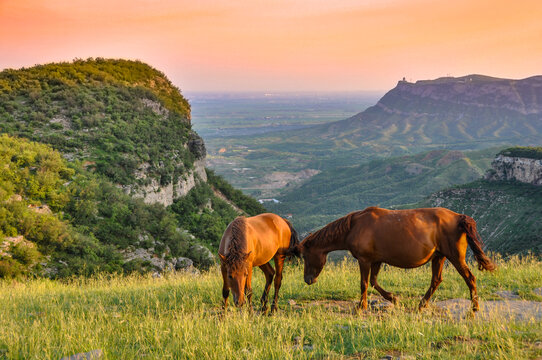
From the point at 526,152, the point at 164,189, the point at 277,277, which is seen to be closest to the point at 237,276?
the point at 277,277

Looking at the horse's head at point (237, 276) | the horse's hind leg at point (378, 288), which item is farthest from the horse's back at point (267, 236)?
the horse's hind leg at point (378, 288)

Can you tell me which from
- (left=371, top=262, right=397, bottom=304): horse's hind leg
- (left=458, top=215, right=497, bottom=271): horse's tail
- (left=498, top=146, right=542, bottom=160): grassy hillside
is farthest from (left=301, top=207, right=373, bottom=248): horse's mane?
(left=498, top=146, right=542, bottom=160): grassy hillside

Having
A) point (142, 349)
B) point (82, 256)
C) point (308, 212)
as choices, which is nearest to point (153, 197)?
point (82, 256)

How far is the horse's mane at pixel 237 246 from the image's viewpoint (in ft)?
21.9

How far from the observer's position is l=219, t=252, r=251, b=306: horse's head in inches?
259

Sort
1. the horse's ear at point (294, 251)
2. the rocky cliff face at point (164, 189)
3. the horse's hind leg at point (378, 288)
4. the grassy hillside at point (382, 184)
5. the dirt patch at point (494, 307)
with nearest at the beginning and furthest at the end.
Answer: the dirt patch at point (494, 307)
the horse's hind leg at point (378, 288)
the horse's ear at point (294, 251)
the rocky cliff face at point (164, 189)
the grassy hillside at point (382, 184)

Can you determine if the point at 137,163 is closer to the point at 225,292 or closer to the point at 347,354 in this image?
the point at 225,292

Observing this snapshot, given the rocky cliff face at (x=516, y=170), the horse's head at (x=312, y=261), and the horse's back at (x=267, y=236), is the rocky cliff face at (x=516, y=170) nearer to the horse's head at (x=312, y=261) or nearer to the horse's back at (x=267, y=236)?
the horse's head at (x=312, y=261)

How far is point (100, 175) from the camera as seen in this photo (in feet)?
86.2

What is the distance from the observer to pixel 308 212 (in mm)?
133125

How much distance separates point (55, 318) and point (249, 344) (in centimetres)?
430

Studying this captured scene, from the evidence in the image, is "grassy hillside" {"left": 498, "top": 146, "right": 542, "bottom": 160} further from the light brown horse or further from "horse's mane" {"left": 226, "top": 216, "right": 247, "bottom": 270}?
"horse's mane" {"left": 226, "top": 216, "right": 247, "bottom": 270}

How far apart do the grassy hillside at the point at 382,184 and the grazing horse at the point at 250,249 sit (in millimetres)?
97009

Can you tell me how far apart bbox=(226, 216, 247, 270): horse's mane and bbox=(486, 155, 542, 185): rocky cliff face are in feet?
262
